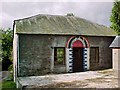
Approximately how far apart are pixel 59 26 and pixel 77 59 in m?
3.25

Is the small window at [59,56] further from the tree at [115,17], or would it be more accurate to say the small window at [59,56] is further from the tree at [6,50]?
the tree at [115,17]

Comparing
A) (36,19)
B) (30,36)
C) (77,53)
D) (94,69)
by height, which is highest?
(36,19)

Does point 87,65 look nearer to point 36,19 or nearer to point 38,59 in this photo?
point 38,59

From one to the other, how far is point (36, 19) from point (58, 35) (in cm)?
A: 284

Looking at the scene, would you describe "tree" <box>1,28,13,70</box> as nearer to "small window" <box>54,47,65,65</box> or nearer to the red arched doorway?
"small window" <box>54,47,65,65</box>

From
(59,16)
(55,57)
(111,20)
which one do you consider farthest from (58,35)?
(111,20)

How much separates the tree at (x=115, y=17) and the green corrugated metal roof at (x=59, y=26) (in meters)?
10.8

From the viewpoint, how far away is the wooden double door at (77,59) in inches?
787

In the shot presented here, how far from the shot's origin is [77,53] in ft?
67.1

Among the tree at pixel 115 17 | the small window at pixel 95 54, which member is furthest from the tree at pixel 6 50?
the tree at pixel 115 17

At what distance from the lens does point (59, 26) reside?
20031 millimetres

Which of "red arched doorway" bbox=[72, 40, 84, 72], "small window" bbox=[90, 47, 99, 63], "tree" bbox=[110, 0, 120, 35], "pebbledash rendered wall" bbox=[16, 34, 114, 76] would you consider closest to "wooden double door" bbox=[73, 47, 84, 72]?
"red arched doorway" bbox=[72, 40, 84, 72]

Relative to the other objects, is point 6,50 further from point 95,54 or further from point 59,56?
point 95,54

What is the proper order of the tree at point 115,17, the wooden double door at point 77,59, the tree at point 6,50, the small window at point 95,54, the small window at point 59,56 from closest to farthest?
1. the small window at point 59,56
2. the wooden double door at point 77,59
3. the small window at point 95,54
4. the tree at point 6,50
5. the tree at point 115,17
